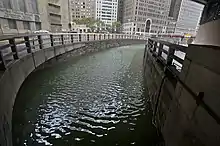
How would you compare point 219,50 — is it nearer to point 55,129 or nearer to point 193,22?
point 55,129

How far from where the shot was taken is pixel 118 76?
8977 mm

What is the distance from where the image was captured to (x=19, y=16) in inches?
984

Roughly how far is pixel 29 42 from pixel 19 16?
24.6 metres

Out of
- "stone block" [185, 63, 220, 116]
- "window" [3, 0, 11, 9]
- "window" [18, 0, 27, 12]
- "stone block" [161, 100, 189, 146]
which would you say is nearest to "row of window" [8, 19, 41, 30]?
"window" [3, 0, 11, 9]

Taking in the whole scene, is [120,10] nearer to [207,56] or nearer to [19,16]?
[19,16]

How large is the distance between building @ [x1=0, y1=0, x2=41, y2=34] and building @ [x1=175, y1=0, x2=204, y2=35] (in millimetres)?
112483

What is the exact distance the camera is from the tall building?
4493 inches

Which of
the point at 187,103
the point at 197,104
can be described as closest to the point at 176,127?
the point at 187,103

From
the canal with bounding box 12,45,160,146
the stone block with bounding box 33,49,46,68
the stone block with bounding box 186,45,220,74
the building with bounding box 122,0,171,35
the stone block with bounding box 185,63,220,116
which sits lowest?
the canal with bounding box 12,45,160,146

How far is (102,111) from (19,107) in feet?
9.89

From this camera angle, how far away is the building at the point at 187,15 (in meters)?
108

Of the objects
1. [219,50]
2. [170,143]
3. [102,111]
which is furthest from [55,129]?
[219,50]

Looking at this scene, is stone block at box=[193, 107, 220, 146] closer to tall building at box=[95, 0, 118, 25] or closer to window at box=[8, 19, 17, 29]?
window at box=[8, 19, 17, 29]

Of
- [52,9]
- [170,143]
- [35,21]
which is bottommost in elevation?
[170,143]
